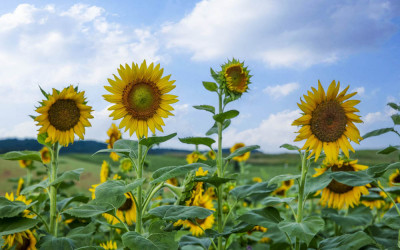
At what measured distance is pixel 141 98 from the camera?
2.34 metres

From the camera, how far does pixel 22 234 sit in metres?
2.58

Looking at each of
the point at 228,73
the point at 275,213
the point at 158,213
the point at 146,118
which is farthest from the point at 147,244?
the point at 228,73

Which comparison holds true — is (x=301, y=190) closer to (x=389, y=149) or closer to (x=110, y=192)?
(x=389, y=149)

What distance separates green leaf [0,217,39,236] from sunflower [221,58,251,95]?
1.54 meters

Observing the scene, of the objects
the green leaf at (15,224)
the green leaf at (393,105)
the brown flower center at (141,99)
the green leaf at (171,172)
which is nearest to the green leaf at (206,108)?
the brown flower center at (141,99)

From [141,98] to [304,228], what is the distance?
1.22 meters

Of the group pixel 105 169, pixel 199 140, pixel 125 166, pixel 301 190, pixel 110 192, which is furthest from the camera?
pixel 125 166

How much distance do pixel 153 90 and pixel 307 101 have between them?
942 mm

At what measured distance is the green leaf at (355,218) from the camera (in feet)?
9.82

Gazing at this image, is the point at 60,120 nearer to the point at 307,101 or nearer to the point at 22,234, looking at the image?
the point at 22,234

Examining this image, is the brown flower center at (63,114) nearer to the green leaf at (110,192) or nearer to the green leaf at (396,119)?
the green leaf at (110,192)

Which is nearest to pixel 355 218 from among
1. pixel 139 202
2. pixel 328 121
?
pixel 328 121

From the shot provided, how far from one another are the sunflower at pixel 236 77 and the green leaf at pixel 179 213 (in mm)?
975

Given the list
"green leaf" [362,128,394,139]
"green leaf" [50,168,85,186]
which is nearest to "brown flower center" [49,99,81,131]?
"green leaf" [50,168,85,186]
